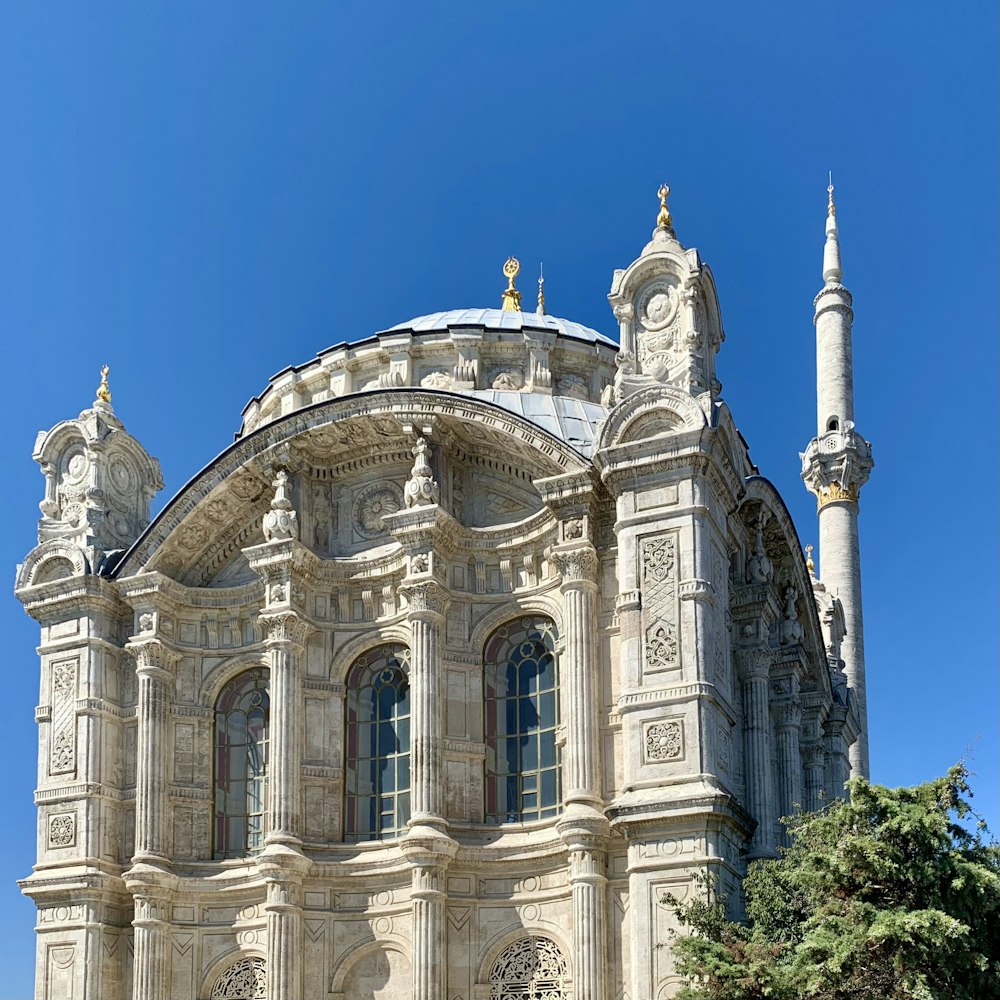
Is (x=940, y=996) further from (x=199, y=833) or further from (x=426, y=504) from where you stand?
(x=199, y=833)

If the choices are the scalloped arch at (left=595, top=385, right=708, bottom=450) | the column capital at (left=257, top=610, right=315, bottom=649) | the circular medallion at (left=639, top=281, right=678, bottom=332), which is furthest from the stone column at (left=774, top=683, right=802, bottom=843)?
the column capital at (left=257, top=610, right=315, bottom=649)

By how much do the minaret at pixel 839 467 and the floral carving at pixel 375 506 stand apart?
701 inches

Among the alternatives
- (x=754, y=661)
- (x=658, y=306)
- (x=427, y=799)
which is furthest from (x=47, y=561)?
(x=754, y=661)

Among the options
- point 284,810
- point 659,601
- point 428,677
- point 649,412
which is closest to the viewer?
point 659,601

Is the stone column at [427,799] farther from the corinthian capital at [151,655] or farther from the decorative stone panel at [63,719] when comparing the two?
the decorative stone panel at [63,719]

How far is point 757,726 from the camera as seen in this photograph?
28766mm

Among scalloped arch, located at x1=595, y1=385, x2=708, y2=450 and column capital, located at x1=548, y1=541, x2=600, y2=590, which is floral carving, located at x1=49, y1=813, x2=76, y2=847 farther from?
scalloped arch, located at x1=595, y1=385, x2=708, y2=450

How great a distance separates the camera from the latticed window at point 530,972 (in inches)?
1022

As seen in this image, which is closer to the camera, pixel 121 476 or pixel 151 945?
pixel 151 945

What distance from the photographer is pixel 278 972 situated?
27.0 m

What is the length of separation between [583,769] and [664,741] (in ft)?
5.54

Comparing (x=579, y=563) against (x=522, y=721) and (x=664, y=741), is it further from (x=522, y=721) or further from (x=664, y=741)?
(x=664, y=741)

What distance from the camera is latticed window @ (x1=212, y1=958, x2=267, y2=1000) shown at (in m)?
28.1

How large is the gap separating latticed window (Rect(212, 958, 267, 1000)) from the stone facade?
45 millimetres
